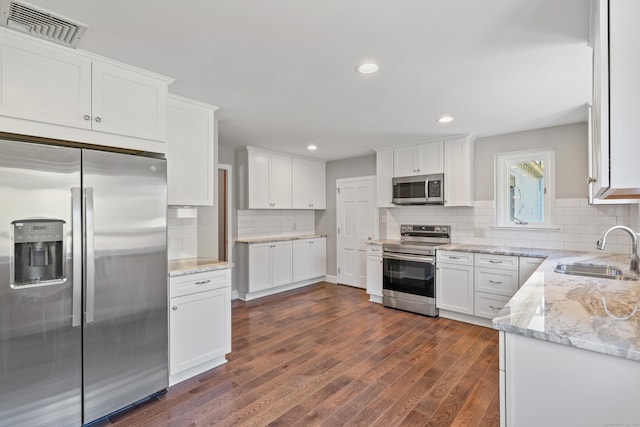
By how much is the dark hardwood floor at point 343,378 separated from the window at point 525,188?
1.47 meters

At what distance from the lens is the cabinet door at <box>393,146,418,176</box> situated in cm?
456

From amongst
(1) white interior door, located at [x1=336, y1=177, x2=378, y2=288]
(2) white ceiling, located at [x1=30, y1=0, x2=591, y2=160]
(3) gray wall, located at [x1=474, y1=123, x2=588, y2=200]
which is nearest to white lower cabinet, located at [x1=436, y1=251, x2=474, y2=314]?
(3) gray wall, located at [x1=474, y1=123, x2=588, y2=200]

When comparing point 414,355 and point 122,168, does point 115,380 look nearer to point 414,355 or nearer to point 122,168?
point 122,168

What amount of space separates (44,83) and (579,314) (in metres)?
2.98

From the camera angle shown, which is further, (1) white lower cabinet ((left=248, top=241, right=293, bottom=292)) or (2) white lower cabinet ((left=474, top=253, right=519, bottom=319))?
(1) white lower cabinet ((left=248, top=241, right=293, bottom=292))

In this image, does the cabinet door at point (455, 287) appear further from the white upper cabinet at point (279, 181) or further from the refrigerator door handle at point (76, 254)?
the refrigerator door handle at point (76, 254)

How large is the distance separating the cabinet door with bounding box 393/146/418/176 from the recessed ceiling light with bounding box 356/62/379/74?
8.15ft

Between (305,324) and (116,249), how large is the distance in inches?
93.0

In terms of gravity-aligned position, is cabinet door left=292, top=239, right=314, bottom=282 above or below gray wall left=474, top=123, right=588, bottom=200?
below

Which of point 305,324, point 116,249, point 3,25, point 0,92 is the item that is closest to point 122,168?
point 116,249

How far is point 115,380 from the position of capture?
2.03 metres

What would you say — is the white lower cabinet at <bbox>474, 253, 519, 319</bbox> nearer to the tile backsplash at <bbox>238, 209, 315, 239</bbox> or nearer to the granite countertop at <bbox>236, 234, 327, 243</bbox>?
the granite countertop at <bbox>236, 234, 327, 243</bbox>

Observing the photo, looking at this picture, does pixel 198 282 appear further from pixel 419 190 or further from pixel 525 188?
pixel 525 188

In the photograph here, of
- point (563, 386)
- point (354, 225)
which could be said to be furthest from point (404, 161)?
point (563, 386)
